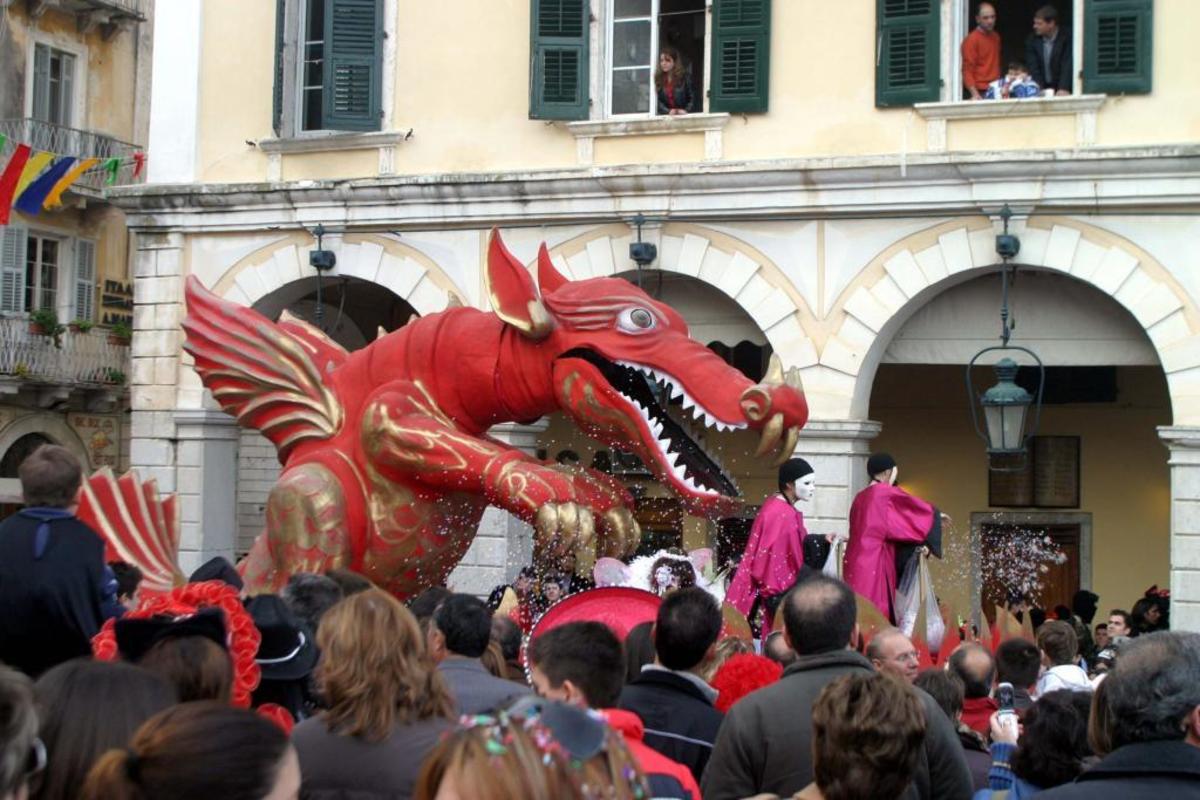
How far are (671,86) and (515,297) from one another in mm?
8891

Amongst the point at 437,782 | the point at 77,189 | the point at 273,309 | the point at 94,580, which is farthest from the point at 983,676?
the point at 77,189

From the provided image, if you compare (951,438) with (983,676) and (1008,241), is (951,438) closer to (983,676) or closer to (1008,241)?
(1008,241)

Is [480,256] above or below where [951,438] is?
above

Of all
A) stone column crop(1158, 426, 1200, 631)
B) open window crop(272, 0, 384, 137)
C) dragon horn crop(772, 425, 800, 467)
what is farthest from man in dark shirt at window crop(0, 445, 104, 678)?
open window crop(272, 0, 384, 137)

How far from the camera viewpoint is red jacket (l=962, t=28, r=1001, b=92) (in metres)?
15.4

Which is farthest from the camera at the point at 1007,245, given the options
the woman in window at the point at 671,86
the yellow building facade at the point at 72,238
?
the yellow building facade at the point at 72,238

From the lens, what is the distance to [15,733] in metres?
2.94

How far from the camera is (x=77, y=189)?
83.2 ft

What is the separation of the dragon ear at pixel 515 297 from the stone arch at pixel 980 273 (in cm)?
790

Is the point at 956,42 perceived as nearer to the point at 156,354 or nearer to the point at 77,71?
the point at 156,354

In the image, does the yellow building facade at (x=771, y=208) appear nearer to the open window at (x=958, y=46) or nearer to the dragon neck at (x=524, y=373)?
the open window at (x=958, y=46)

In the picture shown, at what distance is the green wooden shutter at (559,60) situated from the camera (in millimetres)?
16453

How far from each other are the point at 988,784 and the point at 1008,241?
32.1ft

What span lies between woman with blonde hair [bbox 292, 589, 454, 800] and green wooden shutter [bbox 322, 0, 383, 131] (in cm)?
1312
